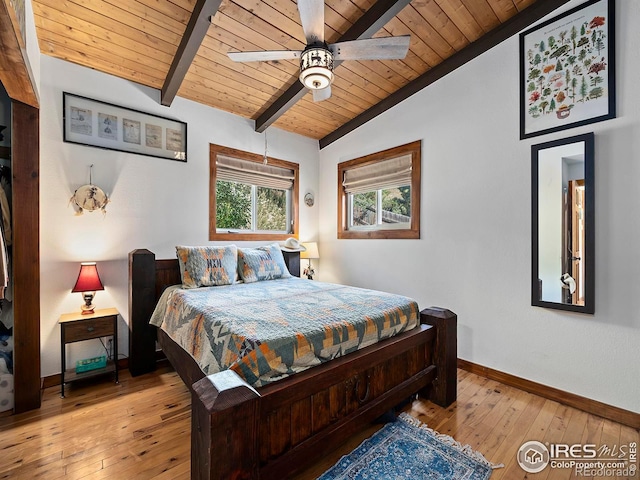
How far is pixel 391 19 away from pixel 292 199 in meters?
2.46

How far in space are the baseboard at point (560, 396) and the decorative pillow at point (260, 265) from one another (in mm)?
2079

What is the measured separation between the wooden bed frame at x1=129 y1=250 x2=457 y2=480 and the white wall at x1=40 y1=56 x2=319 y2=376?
0.96ft

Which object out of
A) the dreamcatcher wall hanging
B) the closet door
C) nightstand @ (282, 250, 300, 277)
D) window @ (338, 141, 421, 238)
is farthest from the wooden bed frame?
nightstand @ (282, 250, 300, 277)

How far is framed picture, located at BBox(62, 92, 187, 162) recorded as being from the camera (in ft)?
8.66

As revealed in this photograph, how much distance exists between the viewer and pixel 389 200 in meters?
3.74

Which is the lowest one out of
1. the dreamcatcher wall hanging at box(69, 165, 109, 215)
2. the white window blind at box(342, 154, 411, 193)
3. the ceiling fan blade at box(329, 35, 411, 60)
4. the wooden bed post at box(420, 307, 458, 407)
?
the wooden bed post at box(420, 307, 458, 407)

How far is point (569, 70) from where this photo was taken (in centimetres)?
229

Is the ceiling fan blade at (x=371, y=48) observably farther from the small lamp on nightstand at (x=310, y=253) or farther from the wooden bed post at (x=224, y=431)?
the small lamp on nightstand at (x=310, y=253)

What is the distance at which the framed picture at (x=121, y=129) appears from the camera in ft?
8.66

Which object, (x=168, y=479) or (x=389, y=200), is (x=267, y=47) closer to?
(x=389, y=200)

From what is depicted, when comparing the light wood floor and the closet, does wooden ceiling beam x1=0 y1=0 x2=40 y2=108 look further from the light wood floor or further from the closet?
the light wood floor

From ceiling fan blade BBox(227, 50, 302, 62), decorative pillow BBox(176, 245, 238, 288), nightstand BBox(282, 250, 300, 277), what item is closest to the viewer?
ceiling fan blade BBox(227, 50, 302, 62)

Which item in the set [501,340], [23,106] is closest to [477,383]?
[501,340]

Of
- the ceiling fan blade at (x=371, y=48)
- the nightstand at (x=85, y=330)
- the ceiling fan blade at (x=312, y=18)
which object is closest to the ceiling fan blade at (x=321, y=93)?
the ceiling fan blade at (x=371, y=48)
